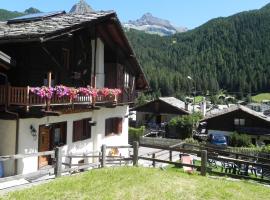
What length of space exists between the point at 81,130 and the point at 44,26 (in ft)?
21.3

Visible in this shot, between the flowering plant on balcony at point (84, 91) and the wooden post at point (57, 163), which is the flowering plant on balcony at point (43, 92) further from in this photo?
the wooden post at point (57, 163)

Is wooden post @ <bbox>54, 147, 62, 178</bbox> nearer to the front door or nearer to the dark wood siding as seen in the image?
the front door

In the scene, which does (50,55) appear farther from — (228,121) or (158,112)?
(158,112)

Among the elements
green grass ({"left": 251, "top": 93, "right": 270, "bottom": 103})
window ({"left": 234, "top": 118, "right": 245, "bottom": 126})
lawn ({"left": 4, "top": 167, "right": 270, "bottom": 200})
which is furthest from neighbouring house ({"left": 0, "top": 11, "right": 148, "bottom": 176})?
green grass ({"left": 251, "top": 93, "right": 270, "bottom": 103})

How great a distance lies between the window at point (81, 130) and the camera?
21.9m

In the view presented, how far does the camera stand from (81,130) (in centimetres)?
2262

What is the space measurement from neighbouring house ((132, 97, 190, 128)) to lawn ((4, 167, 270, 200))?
4941cm

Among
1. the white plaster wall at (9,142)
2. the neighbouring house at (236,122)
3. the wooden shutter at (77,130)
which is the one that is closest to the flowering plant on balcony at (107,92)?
the wooden shutter at (77,130)

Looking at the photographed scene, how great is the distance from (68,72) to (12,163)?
6083 millimetres

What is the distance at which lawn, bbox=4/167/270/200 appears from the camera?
37.3 ft

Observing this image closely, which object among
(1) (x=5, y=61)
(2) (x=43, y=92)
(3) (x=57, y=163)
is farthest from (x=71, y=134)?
(3) (x=57, y=163)

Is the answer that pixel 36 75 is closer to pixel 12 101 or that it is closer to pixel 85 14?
pixel 12 101

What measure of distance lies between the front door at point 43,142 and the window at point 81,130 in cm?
249

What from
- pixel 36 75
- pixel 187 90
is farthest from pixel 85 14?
pixel 187 90
